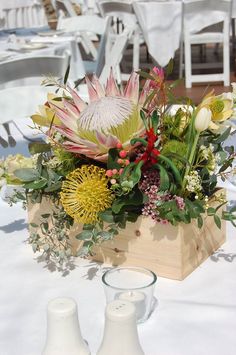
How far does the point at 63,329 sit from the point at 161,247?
0.98ft

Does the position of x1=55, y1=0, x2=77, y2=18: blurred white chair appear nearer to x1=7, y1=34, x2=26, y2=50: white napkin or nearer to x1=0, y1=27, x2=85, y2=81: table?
x1=0, y1=27, x2=85, y2=81: table

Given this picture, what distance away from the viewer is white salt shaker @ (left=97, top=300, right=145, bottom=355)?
22.2 inches

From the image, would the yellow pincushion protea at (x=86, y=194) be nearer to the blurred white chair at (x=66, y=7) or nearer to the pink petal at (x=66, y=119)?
the pink petal at (x=66, y=119)

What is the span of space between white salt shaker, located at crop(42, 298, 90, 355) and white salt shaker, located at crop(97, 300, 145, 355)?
0.04 meters

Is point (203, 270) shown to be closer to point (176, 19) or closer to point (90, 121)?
point (90, 121)

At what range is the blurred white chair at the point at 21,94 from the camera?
1.82m

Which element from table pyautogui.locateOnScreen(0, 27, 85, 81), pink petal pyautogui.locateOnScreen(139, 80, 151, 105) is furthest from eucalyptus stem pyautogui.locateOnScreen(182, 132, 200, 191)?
table pyautogui.locateOnScreen(0, 27, 85, 81)

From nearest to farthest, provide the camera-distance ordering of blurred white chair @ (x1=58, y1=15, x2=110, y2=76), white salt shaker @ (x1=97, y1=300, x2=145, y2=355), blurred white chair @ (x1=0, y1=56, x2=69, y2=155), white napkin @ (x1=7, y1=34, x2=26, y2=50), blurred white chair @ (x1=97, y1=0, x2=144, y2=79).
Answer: white salt shaker @ (x1=97, y1=300, x2=145, y2=355) < blurred white chair @ (x1=0, y1=56, x2=69, y2=155) < white napkin @ (x1=7, y1=34, x2=26, y2=50) < blurred white chair @ (x1=58, y1=15, x2=110, y2=76) < blurred white chair @ (x1=97, y1=0, x2=144, y2=79)

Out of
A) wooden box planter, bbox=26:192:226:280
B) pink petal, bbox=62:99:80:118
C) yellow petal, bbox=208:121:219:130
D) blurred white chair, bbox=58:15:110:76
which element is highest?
blurred white chair, bbox=58:15:110:76

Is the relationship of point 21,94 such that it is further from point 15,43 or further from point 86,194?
point 15,43

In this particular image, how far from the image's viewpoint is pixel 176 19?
4820mm

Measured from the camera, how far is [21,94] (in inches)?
72.4

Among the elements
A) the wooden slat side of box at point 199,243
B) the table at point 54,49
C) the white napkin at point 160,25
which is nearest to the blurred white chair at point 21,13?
the white napkin at point 160,25

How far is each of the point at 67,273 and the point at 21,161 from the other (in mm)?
195
